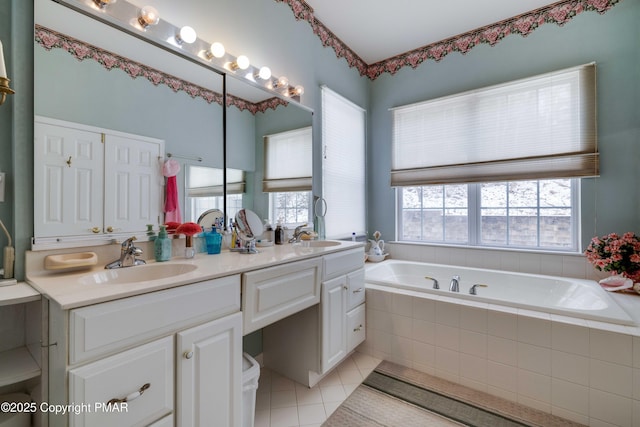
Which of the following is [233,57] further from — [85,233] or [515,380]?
[515,380]

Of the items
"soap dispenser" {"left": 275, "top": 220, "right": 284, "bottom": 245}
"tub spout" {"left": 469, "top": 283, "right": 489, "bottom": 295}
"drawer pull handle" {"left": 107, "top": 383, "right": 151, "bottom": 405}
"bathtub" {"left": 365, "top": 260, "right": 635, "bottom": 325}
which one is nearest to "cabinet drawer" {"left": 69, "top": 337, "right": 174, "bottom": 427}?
"drawer pull handle" {"left": 107, "top": 383, "right": 151, "bottom": 405}

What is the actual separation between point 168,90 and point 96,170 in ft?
1.83

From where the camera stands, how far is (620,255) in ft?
6.49

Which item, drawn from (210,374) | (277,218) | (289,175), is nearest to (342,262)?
(277,218)

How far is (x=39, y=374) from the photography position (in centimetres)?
92

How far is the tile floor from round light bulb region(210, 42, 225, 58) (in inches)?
81.6

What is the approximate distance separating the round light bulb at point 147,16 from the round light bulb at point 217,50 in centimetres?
33

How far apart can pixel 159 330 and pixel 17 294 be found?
0.46 metres

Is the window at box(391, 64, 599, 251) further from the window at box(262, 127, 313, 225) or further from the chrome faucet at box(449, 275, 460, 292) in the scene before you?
the window at box(262, 127, 313, 225)

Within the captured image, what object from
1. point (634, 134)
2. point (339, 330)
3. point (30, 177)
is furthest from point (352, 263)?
point (634, 134)

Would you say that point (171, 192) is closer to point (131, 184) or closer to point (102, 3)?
point (131, 184)

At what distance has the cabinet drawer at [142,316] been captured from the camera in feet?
2.56

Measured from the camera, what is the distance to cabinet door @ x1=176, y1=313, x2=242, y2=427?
1008mm

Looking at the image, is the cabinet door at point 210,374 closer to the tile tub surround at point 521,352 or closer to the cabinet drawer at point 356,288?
the cabinet drawer at point 356,288
